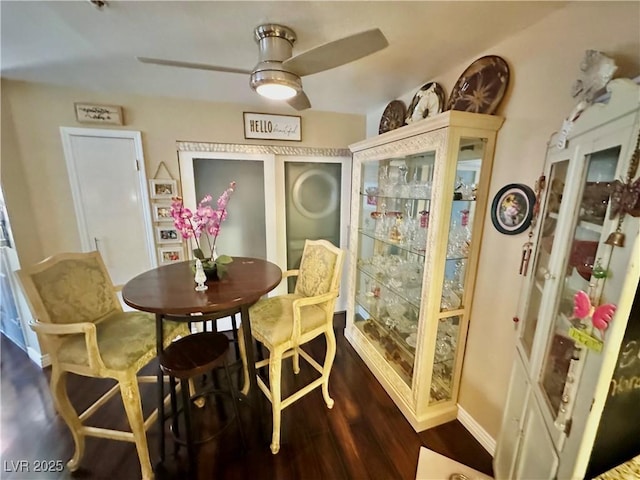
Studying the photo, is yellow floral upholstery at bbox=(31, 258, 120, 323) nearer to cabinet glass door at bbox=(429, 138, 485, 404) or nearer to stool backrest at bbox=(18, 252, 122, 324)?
stool backrest at bbox=(18, 252, 122, 324)

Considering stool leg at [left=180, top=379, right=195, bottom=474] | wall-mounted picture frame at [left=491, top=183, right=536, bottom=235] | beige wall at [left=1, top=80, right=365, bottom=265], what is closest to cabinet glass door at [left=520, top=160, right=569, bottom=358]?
wall-mounted picture frame at [left=491, top=183, right=536, bottom=235]

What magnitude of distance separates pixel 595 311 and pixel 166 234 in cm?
292

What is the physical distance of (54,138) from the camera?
2123mm

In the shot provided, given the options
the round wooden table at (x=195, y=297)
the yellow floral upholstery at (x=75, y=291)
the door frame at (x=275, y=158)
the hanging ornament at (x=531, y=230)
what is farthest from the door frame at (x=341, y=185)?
the hanging ornament at (x=531, y=230)

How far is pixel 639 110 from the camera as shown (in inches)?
26.3

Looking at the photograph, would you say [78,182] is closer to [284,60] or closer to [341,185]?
[284,60]

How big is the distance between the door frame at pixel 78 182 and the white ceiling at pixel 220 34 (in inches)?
14.4

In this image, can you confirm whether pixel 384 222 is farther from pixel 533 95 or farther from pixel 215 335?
pixel 215 335

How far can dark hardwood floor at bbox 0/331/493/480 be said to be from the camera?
1487 mm

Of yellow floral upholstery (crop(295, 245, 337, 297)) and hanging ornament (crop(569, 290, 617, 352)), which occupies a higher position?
hanging ornament (crop(569, 290, 617, 352))

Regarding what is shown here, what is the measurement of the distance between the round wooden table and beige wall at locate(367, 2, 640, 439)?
4.43 feet

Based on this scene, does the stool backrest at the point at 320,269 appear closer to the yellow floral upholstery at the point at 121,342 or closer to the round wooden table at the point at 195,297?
the round wooden table at the point at 195,297

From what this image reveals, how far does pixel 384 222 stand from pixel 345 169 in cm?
96

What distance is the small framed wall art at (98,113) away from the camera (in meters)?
2.12
